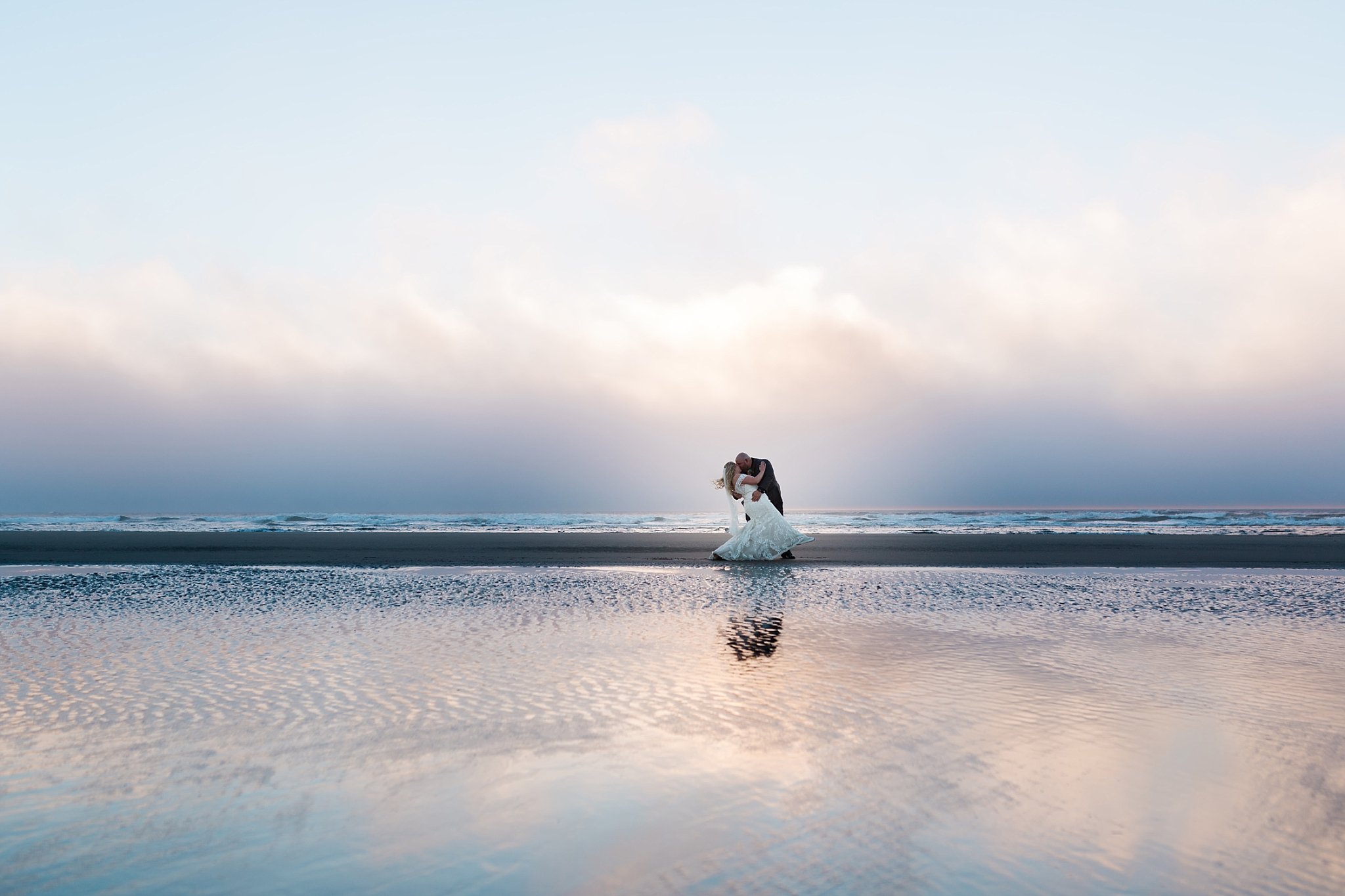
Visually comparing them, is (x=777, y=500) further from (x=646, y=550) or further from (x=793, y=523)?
(x=793, y=523)

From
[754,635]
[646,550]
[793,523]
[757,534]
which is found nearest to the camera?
[754,635]

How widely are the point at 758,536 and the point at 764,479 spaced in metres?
1.41

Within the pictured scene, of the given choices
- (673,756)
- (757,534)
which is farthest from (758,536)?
(673,756)

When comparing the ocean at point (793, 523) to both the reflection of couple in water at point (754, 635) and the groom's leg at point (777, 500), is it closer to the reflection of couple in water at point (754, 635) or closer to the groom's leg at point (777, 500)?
the groom's leg at point (777, 500)

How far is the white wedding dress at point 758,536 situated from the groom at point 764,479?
14 centimetres

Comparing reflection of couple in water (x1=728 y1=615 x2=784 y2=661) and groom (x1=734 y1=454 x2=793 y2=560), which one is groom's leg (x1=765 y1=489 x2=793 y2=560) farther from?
reflection of couple in water (x1=728 y1=615 x2=784 y2=661)

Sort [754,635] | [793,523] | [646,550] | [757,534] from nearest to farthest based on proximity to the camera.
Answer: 1. [754,635]
2. [757,534]
3. [646,550]
4. [793,523]

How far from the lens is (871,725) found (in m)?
4.79

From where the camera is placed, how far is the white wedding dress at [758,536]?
20.2 meters

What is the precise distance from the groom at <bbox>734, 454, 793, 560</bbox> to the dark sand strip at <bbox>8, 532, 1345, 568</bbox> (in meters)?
1.60

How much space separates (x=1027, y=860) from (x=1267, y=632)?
7.37m

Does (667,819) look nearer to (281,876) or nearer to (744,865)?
(744,865)

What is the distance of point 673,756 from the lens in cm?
426

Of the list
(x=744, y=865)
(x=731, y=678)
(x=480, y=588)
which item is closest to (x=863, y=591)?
(x=480, y=588)
